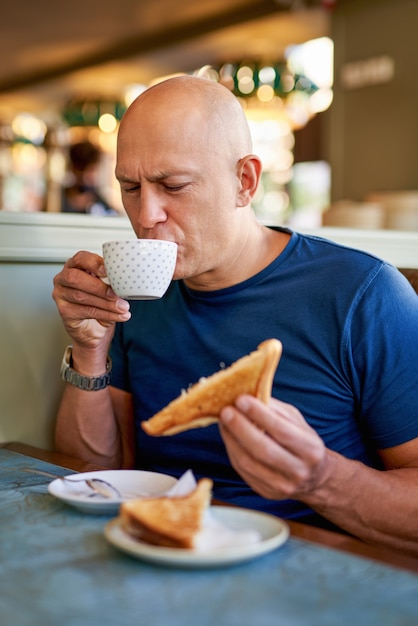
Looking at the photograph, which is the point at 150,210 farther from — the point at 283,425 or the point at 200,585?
the point at 200,585

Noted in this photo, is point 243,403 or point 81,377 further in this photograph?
point 81,377

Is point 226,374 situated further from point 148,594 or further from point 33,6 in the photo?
point 33,6

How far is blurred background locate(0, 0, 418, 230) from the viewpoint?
5.33 meters

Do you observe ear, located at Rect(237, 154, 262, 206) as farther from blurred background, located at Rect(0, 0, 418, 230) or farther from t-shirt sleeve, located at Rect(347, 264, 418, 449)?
blurred background, located at Rect(0, 0, 418, 230)

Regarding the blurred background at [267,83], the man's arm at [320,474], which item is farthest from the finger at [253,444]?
the blurred background at [267,83]

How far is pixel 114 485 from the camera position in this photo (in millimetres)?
1159

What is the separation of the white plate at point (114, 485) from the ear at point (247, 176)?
0.62 m

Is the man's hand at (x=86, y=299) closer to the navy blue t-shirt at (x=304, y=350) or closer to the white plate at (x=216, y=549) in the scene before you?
the navy blue t-shirt at (x=304, y=350)

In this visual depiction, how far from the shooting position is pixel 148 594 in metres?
0.78

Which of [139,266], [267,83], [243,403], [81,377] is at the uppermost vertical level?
[267,83]

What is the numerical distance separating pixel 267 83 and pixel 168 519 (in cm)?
554

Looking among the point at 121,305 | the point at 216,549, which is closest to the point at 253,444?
the point at 216,549

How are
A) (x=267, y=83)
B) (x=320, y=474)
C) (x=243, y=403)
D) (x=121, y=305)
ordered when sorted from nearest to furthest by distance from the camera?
(x=243, y=403), (x=320, y=474), (x=121, y=305), (x=267, y=83)

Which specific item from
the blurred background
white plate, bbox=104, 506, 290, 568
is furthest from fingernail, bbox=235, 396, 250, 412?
the blurred background
